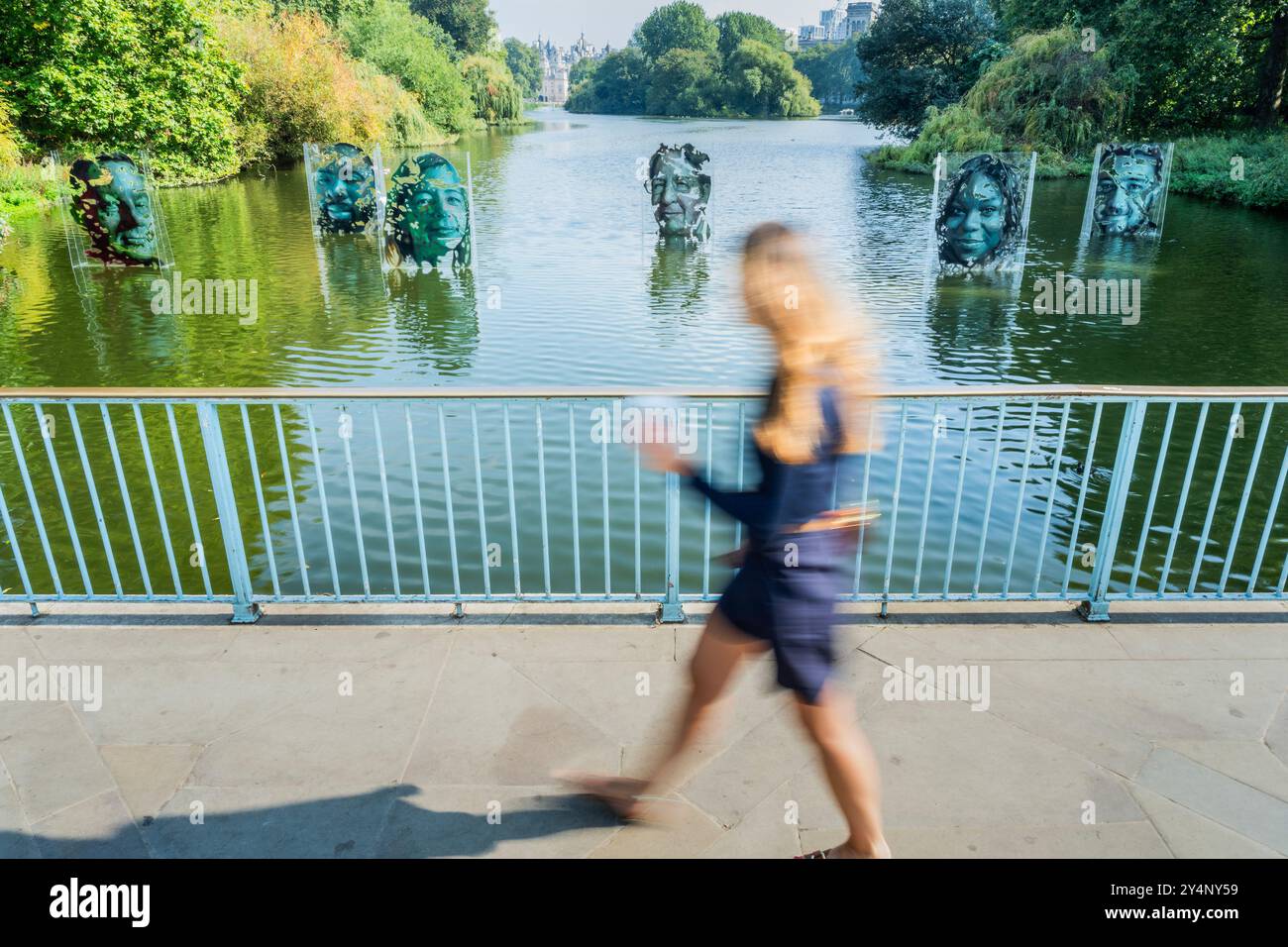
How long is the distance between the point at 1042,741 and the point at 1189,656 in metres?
1.25

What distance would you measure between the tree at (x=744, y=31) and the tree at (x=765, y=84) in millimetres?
17765

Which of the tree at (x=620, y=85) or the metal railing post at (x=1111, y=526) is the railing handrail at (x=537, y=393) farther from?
the tree at (x=620, y=85)

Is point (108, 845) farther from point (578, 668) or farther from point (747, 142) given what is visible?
point (747, 142)

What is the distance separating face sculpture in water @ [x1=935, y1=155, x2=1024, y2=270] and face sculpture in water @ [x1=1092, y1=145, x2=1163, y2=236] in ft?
16.2

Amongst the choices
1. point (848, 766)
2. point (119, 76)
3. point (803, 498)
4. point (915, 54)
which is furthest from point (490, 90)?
point (848, 766)

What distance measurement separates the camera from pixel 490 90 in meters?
73.1

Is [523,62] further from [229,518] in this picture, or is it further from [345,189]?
[229,518]

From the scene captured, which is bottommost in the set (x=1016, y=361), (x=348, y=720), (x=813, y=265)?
(x=1016, y=361)

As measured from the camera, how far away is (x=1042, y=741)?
3717 mm

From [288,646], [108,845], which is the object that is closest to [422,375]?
[288,646]

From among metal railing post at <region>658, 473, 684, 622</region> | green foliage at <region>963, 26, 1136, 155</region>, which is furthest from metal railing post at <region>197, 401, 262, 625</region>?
green foliage at <region>963, 26, 1136, 155</region>

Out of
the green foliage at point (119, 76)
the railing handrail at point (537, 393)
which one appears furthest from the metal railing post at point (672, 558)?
the green foliage at point (119, 76)

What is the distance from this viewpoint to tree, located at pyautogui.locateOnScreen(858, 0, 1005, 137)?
48906mm

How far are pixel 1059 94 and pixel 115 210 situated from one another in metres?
33.7
